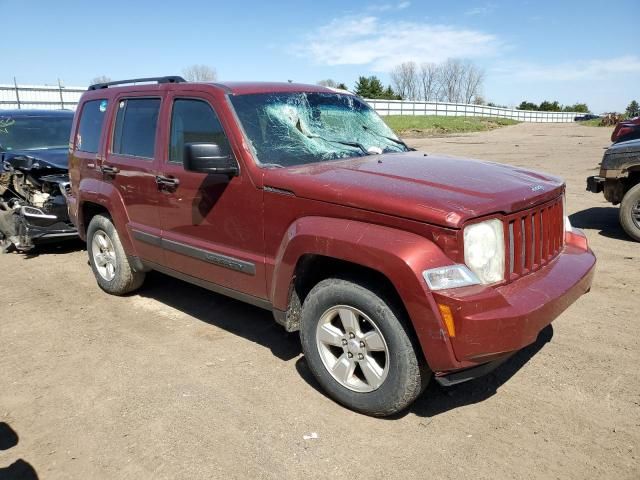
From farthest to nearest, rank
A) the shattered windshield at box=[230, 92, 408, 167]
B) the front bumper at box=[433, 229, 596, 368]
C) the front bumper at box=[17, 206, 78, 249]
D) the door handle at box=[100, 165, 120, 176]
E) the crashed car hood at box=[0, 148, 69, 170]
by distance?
the crashed car hood at box=[0, 148, 69, 170], the front bumper at box=[17, 206, 78, 249], the door handle at box=[100, 165, 120, 176], the shattered windshield at box=[230, 92, 408, 167], the front bumper at box=[433, 229, 596, 368]

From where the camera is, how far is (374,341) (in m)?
3.04

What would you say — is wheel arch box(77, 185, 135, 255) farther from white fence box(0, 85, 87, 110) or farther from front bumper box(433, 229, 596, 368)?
white fence box(0, 85, 87, 110)

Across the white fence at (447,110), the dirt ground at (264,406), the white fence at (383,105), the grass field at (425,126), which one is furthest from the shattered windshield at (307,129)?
the grass field at (425,126)

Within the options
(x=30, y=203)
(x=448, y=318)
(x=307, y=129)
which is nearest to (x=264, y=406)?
(x=448, y=318)

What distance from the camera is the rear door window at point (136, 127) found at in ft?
14.6

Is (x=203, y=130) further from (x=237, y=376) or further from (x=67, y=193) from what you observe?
(x=67, y=193)

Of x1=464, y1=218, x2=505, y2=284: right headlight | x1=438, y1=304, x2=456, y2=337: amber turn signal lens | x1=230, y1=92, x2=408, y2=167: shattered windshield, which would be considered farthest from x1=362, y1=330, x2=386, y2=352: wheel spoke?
x1=230, y1=92, x2=408, y2=167: shattered windshield

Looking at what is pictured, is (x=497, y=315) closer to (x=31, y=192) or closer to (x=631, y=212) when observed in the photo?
(x=631, y=212)

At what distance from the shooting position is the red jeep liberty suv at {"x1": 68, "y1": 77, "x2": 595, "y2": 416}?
2744 millimetres

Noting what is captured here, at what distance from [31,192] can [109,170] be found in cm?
317

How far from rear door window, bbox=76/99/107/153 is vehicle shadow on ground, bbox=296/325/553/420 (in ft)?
10.1

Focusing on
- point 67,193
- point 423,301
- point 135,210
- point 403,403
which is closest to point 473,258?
point 423,301

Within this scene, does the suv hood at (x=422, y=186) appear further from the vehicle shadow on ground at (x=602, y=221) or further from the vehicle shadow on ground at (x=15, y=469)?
the vehicle shadow on ground at (x=602, y=221)

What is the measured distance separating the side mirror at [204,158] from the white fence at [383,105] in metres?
10.9
